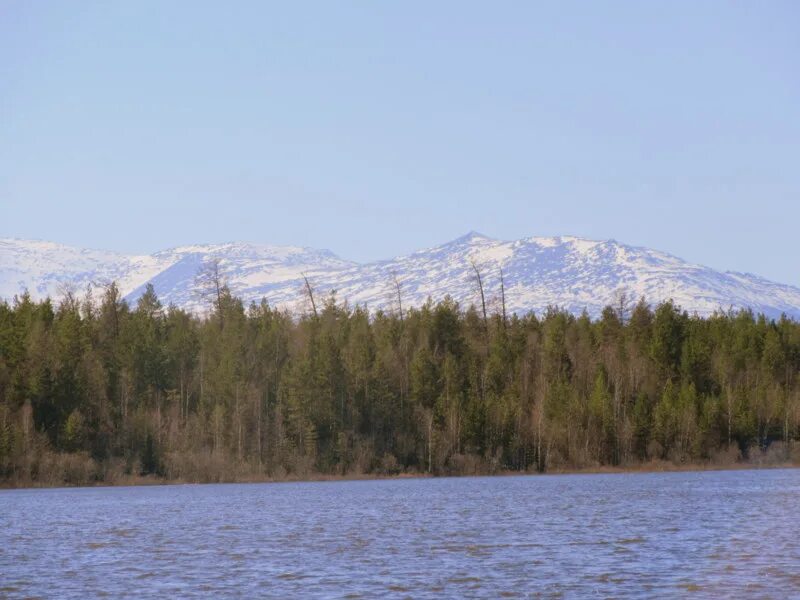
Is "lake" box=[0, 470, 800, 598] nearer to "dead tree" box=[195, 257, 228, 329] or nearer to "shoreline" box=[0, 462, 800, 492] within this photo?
"shoreline" box=[0, 462, 800, 492]

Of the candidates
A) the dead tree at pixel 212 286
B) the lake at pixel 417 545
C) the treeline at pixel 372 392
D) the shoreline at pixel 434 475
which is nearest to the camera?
the lake at pixel 417 545

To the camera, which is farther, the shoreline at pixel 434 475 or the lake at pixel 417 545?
the shoreline at pixel 434 475

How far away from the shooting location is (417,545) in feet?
161

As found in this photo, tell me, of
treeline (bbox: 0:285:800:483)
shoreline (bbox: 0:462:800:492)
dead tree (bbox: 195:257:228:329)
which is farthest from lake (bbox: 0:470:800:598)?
dead tree (bbox: 195:257:228:329)

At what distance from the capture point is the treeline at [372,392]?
122 m

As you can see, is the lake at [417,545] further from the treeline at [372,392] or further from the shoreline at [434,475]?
the treeline at [372,392]

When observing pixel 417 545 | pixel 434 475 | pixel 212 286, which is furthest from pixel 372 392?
pixel 417 545

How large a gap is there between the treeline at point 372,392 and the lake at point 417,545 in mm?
32397

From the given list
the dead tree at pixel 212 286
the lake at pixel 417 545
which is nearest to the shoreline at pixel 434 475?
the dead tree at pixel 212 286

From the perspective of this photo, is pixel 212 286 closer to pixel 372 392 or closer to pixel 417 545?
pixel 372 392

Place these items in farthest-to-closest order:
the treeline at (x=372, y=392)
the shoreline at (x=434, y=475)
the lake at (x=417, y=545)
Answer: the treeline at (x=372, y=392) < the shoreline at (x=434, y=475) < the lake at (x=417, y=545)

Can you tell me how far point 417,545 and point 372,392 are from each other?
81.7 m

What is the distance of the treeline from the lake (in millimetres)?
32397

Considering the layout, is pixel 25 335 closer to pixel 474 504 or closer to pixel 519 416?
pixel 519 416
